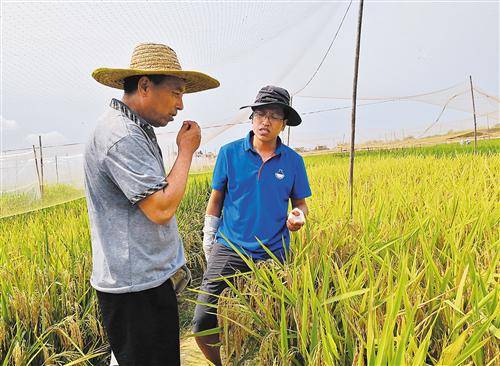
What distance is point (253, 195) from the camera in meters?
1.65

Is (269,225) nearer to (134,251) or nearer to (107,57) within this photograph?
(134,251)

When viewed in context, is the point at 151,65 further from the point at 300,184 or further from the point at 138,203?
the point at 300,184

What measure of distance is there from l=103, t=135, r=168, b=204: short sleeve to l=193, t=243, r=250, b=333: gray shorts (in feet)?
2.39

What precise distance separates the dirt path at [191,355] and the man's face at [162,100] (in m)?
1.36

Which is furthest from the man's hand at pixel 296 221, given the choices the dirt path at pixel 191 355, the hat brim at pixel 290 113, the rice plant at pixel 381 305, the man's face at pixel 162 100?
the dirt path at pixel 191 355

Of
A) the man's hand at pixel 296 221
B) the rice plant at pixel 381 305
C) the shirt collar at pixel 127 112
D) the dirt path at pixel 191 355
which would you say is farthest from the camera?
the dirt path at pixel 191 355

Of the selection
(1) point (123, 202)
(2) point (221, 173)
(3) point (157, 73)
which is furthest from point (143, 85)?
(2) point (221, 173)

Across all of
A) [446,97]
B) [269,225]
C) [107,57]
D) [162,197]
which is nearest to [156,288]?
[162,197]

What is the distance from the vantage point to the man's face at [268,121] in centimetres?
166

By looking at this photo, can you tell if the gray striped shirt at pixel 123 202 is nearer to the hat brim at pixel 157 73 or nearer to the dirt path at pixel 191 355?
the hat brim at pixel 157 73

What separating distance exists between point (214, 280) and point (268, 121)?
2.42 feet

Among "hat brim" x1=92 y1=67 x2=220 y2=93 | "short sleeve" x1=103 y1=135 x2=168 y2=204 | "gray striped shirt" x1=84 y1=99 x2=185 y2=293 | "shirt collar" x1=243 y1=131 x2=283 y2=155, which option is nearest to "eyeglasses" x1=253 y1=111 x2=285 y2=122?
"shirt collar" x1=243 y1=131 x2=283 y2=155

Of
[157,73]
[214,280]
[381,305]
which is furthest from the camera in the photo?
[214,280]

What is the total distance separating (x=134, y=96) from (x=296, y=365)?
0.97 m
